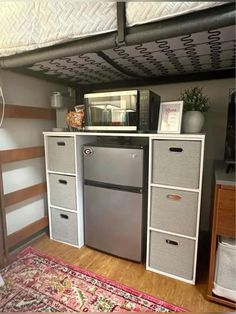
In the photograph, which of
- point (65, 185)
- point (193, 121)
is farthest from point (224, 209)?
point (65, 185)

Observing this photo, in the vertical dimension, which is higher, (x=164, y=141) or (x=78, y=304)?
(x=164, y=141)

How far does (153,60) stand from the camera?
1500mm

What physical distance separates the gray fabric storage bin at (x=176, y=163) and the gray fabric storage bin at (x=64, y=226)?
2.93 ft

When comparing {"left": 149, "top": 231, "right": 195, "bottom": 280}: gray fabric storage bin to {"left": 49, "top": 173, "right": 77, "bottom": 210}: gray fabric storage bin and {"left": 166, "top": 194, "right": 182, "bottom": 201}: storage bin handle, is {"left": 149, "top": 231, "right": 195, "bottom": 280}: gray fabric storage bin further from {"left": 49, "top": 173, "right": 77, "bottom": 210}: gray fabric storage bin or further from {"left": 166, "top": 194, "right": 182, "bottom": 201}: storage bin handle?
{"left": 49, "top": 173, "right": 77, "bottom": 210}: gray fabric storage bin

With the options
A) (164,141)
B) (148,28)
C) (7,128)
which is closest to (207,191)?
(164,141)

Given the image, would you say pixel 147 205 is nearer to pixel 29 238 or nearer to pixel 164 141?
pixel 164 141

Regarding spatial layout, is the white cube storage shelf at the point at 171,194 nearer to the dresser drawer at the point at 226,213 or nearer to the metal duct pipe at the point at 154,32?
the dresser drawer at the point at 226,213

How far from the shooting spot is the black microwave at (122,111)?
156cm

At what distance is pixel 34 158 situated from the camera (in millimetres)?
2010

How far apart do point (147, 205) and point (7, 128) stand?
1320 mm

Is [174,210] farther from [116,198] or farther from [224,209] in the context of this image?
[116,198]

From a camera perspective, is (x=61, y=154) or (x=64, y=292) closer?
(x=64, y=292)

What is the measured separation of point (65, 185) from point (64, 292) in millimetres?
826

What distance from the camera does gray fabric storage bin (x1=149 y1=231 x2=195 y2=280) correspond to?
149 cm
